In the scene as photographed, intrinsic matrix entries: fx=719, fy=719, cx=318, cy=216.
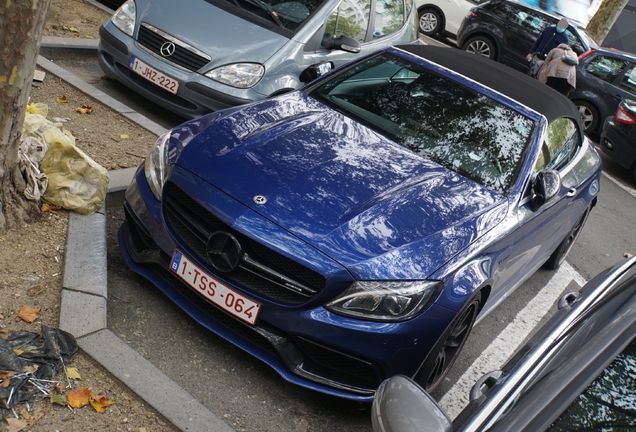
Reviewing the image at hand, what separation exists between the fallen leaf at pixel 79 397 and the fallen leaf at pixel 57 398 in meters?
0.02

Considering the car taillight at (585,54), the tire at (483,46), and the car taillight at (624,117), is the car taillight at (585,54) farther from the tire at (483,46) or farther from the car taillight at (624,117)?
the tire at (483,46)

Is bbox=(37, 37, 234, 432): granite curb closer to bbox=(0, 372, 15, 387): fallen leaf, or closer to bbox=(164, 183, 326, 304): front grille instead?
bbox=(0, 372, 15, 387): fallen leaf

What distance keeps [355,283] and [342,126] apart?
4.83 feet

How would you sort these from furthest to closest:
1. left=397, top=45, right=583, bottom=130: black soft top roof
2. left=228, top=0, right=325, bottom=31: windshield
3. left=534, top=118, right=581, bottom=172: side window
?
left=228, top=0, right=325, bottom=31: windshield < left=397, top=45, right=583, bottom=130: black soft top roof < left=534, top=118, right=581, bottom=172: side window

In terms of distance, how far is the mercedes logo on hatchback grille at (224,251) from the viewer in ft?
11.1

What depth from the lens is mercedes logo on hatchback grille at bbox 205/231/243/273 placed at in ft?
11.1

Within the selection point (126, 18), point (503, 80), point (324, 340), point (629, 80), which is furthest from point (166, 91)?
point (629, 80)

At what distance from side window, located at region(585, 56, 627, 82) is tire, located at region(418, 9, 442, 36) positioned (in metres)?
5.17

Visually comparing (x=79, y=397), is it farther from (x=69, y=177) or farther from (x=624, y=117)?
(x=624, y=117)

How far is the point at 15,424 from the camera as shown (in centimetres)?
281

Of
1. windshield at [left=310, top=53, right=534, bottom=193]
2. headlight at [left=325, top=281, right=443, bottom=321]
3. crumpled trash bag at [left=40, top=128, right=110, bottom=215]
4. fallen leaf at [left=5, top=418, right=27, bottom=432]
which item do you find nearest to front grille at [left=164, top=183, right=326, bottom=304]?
headlight at [left=325, top=281, right=443, bottom=321]

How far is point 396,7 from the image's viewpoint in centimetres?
833

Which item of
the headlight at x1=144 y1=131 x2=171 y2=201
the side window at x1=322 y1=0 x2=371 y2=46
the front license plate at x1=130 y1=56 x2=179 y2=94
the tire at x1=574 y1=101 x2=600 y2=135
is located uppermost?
the side window at x1=322 y1=0 x2=371 y2=46

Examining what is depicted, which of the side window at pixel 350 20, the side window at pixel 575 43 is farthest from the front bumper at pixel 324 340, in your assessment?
the side window at pixel 575 43
